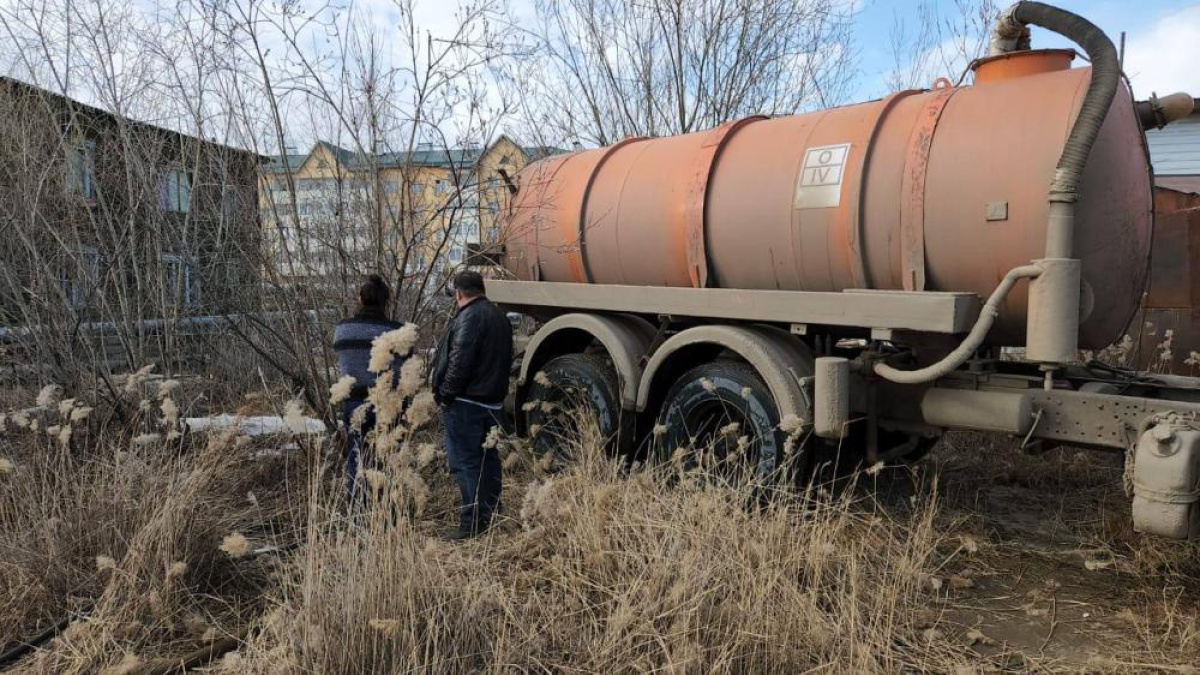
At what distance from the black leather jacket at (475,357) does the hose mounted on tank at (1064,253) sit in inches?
99.1

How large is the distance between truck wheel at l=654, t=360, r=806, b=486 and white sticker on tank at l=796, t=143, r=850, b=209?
107cm

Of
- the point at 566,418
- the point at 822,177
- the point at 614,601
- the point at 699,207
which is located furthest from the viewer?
the point at 566,418

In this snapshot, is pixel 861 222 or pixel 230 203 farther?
pixel 230 203

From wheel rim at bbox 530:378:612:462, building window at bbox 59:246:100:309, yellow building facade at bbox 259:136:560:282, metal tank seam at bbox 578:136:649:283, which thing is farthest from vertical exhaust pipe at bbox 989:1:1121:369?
building window at bbox 59:246:100:309

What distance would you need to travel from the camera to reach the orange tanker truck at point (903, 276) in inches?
149

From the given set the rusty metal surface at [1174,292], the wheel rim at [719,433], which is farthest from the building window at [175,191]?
the rusty metal surface at [1174,292]

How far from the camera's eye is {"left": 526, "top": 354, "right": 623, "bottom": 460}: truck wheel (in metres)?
5.86

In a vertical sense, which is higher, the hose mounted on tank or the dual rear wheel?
the hose mounted on tank

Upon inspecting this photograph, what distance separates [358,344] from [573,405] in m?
1.81

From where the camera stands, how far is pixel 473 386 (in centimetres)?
488

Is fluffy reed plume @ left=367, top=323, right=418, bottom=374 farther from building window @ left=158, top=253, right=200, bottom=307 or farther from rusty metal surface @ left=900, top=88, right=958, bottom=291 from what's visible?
building window @ left=158, top=253, right=200, bottom=307

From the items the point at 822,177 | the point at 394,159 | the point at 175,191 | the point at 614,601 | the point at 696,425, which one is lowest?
the point at 614,601

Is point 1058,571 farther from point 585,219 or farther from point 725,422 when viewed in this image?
point 585,219

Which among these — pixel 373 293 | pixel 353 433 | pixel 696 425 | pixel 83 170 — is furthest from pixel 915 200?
pixel 83 170
